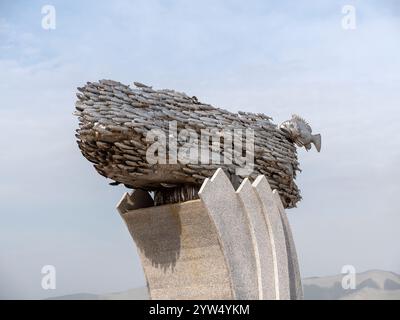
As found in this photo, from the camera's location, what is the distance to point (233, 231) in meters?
17.0

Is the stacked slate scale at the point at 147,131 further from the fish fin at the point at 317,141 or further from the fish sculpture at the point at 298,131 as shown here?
the fish fin at the point at 317,141

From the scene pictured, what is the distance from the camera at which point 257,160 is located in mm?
18266

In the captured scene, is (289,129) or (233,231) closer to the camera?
(233,231)

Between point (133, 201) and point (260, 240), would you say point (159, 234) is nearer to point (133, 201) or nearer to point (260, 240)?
point (133, 201)

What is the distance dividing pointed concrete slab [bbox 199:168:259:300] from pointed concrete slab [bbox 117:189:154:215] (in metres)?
2.46

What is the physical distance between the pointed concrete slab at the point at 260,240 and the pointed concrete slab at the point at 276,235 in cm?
8

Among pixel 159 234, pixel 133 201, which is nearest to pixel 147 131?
pixel 159 234

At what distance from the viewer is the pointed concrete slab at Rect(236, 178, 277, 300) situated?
1725 cm

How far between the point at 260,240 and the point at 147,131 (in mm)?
3136

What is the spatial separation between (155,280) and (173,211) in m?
1.72

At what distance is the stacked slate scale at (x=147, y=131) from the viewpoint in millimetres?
16484

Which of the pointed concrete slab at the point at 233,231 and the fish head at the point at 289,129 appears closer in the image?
the pointed concrete slab at the point at 233,231

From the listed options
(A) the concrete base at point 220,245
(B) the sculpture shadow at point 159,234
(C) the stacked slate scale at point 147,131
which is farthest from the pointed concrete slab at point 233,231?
(B) the sculpture shadow at point 159,234

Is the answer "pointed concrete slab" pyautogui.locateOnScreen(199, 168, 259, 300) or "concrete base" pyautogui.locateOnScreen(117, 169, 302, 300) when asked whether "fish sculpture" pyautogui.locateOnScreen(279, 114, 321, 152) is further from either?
"pointed concrete slab" pyautogui.locateOnScreen(199, 168, 259, 300)
